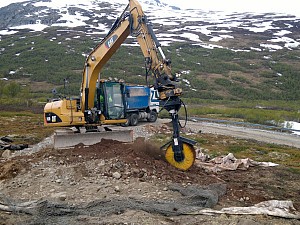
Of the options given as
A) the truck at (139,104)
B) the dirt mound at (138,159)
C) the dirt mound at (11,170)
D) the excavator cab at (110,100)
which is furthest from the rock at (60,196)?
the truck at (139,104)

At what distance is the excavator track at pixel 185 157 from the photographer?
11062 mm

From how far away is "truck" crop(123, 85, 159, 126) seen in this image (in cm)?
2794

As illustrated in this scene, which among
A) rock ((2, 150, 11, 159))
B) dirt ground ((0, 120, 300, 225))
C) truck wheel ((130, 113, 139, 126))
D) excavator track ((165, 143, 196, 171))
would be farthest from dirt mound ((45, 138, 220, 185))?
truck wheel ((130, 113, 139, 126))

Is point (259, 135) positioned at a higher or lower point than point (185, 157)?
lower

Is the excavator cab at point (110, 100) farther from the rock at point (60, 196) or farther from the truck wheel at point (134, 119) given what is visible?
the truck wheel at point (134, 119)

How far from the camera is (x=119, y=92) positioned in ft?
54.1

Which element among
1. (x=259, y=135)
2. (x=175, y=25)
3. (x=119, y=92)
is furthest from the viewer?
(x=175, y=25)

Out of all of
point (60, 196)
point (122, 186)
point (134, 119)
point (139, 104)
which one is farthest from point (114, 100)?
point (139, 104)

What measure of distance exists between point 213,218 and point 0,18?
171 m

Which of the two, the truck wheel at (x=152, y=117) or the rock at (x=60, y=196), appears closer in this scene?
the rock at (x=60, y=196)

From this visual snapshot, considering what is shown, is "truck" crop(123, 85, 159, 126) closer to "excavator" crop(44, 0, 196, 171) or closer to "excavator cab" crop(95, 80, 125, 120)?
"excavator cab" crop(95, 80, 125, 120)

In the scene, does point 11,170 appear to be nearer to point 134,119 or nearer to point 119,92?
point 119,92

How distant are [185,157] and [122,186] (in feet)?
7.55

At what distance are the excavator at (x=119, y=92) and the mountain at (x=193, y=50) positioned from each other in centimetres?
3071
